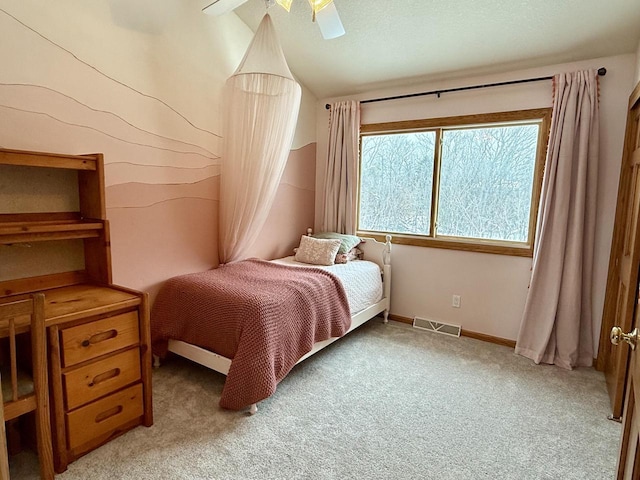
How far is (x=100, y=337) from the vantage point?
1812 mm

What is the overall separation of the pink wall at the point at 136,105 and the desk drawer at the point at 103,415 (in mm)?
861

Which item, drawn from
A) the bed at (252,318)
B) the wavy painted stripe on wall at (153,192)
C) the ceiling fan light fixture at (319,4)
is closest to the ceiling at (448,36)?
the ceiling fan light fixture at (319,4)

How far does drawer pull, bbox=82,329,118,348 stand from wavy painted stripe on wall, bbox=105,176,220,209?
3.06ft

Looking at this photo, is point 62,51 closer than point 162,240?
Yes

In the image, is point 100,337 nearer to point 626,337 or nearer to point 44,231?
point 44,231

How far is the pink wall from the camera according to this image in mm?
2020

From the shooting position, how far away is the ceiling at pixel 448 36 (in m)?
2.44

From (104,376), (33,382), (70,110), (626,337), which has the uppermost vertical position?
(70,110)

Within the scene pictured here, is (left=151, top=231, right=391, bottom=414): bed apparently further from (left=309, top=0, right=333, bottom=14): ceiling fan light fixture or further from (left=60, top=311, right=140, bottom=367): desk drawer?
(left=309, top=0, right=333, bottom=14): ceiling fan light fixture

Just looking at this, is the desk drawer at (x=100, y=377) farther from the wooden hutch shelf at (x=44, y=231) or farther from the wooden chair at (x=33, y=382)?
the wooden hutch shelf at (x=44, y=231)

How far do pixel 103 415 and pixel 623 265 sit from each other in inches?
125

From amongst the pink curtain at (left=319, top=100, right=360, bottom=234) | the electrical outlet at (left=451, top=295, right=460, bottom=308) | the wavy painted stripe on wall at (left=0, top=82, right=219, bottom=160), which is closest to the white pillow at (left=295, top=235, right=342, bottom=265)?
the pink curtain at (left=319, top=100, right=360, bottom=234)

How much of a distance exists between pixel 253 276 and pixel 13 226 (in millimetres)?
1426

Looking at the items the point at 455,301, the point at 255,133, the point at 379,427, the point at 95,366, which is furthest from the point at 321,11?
the point at 455,301
